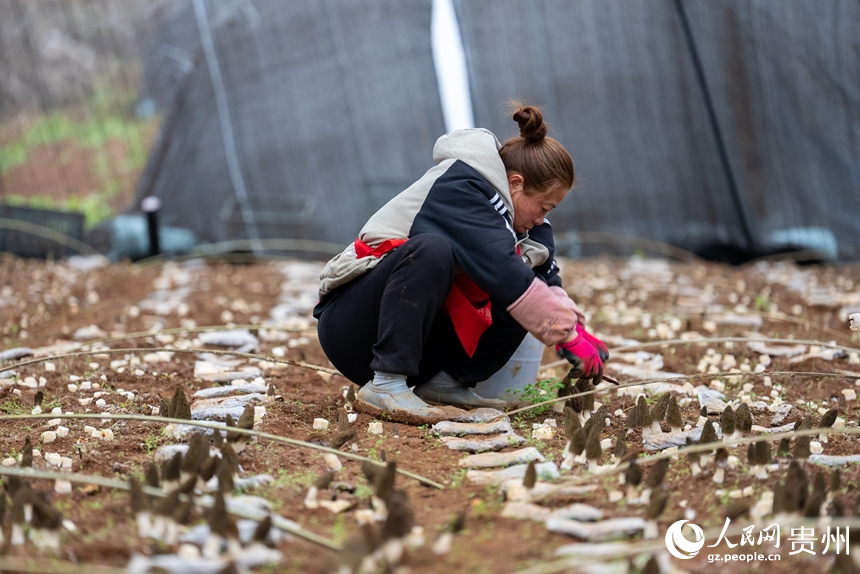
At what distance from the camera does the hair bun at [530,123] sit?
2457 mm

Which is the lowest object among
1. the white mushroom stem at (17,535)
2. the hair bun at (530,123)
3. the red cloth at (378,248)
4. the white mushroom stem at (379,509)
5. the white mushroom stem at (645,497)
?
the white mushroom stem at (645,497)

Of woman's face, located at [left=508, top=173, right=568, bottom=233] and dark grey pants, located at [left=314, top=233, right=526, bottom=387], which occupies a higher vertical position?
woman's face, located at [left=508, top=173, right=568, bottom=233]

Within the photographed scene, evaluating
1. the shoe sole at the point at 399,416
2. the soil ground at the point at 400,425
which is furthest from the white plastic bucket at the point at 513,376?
the shoe sole at the point at 399,416

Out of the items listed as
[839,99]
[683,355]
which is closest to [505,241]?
[683,355]

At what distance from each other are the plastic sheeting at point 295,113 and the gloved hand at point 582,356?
460 cm

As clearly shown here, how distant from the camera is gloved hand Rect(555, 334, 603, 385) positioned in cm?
251

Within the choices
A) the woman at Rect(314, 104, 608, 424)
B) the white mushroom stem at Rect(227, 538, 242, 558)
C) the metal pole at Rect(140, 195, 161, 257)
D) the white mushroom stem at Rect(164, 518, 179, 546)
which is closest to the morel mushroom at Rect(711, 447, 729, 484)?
the woman at Rect(314, 104, 608, 424)

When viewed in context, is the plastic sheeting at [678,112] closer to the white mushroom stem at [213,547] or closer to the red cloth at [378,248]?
the red cloth at [378,248]

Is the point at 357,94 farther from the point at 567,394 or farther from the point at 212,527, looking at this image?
the point at 212,527

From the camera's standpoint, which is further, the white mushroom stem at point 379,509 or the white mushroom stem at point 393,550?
the white mushroom stem at point 379,509

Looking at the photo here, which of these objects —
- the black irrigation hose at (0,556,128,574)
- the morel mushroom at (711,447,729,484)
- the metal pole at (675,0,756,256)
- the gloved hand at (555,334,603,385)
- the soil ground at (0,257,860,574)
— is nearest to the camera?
the black irrigation hose at (0,556,128,574)

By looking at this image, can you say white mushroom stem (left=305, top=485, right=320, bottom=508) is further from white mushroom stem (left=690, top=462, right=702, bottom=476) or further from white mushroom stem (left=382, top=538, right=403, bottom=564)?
white mushroom stem (left=690, top=462, right=702, bottom=476)

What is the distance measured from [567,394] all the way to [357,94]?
483 cm

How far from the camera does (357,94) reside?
6.93 metres
